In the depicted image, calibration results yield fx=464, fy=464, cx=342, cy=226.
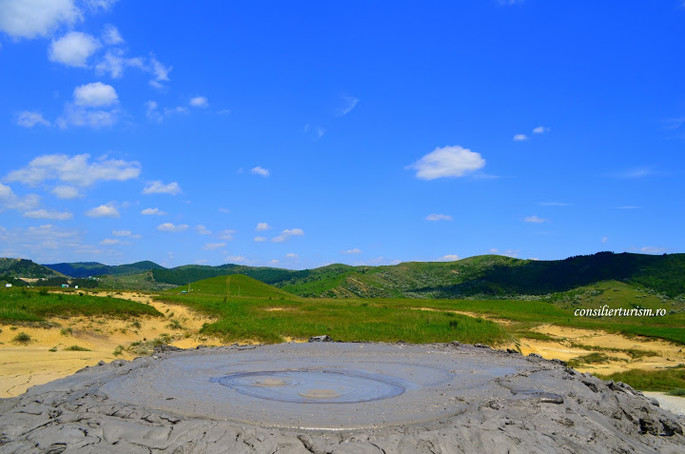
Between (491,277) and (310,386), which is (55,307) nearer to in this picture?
(310,386)

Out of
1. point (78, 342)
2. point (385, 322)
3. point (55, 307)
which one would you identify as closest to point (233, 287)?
point (55, 307)

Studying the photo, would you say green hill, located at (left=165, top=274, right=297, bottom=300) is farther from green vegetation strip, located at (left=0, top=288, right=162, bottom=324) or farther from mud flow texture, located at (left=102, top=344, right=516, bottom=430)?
mud flow texture, located at (left=102, top=344, right=516, bottom=430)

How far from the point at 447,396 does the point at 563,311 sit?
2035 inches

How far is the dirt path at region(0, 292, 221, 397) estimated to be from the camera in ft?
47.6

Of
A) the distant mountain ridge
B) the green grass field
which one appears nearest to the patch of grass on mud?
the green grass field

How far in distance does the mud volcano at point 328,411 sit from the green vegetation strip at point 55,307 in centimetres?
1247

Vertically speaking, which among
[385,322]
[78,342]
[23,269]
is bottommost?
[78,342]

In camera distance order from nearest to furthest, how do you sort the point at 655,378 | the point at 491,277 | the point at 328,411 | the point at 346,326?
the point at 328,411 → the point at 655,378 → the point at 346,326 → the point at 491,277

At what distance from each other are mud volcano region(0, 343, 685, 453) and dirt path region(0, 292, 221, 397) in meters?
3.16

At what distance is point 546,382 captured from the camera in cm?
1168

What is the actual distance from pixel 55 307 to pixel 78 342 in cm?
Result: 483

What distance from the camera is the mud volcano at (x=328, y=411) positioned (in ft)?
21.3

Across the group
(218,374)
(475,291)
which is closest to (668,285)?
(475,291)

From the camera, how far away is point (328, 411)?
27.9 feet
